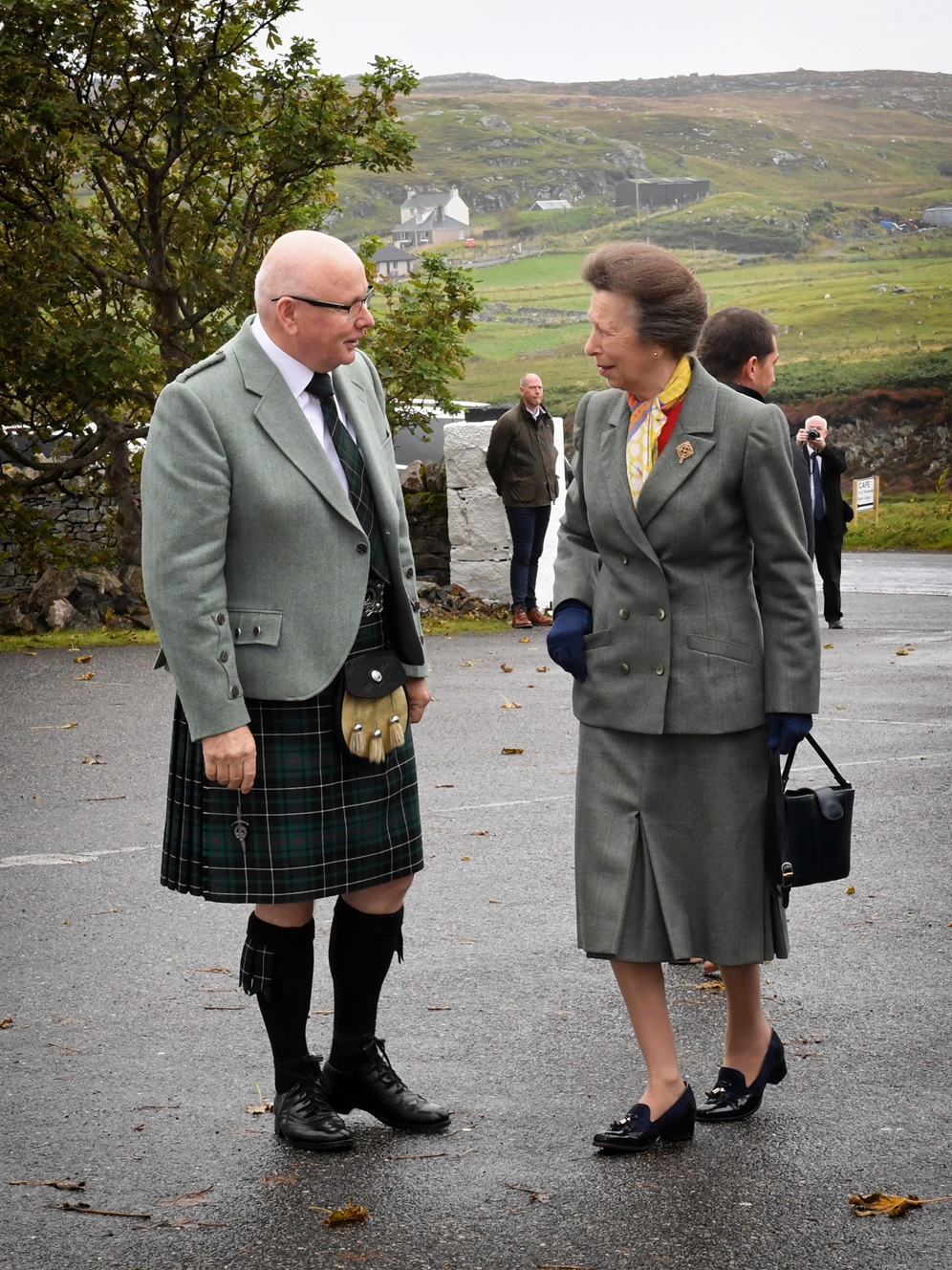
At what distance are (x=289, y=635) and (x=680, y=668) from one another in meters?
0.92

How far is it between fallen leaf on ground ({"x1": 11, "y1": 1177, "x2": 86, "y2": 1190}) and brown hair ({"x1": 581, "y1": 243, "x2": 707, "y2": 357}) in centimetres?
233

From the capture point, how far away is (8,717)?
1016 cm

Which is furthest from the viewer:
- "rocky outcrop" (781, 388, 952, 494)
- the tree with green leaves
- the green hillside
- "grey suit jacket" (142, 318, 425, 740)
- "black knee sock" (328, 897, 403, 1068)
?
the green hillside

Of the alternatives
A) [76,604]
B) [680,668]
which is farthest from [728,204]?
[680,668]

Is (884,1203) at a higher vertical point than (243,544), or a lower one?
lower

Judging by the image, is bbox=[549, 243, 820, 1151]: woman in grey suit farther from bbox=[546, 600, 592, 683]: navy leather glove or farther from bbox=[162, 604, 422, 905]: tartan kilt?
bbox=[162, 604, 422, 905]: tartan kilt

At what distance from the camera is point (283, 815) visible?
3.79 metres

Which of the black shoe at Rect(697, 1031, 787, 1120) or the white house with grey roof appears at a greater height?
the white house with grey roof

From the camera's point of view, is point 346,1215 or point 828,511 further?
point 828,511

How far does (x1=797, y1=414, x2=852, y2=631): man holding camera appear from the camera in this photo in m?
15.4

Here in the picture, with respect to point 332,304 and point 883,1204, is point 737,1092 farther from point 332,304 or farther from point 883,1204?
point 332,304

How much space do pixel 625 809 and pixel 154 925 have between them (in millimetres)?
2473

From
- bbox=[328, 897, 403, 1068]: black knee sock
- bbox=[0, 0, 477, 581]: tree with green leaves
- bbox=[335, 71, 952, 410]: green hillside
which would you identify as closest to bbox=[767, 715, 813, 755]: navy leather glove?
bbox=[328, 897, 403, 1068]: black knee sock

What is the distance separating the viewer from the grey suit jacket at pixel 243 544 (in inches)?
143
